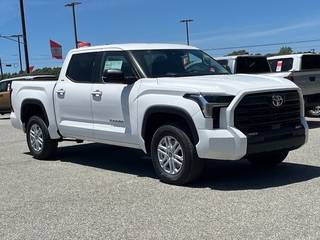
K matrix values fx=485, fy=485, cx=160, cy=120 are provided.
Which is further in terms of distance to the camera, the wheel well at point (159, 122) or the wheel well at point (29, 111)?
the wheel well at point (29, 111)

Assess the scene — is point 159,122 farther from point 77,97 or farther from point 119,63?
point 77,97

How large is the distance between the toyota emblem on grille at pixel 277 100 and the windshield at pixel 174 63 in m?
1.39

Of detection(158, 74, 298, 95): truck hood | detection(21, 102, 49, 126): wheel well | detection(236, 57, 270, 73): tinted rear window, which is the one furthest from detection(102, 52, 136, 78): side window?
detection(236, 57, 270, 73): tinted rear window

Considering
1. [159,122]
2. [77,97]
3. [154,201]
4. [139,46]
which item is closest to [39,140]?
[77,97]

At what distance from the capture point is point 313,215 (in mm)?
4941

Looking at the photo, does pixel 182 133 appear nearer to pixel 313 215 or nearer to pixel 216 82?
pixel 216 82

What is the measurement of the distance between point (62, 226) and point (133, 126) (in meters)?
2.23

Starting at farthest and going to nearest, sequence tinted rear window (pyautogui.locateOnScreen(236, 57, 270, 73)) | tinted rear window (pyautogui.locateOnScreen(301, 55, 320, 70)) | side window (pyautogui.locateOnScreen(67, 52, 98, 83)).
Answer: tinted rear window (pyautogui.locateOnScreen(301, 55, 320, 70)) < tinted rear window (pyautogui.locateOnScreen(236, 57, 270, 73)) < side window (pyautogui.locateOnScreen(67, 52, 98, 83))

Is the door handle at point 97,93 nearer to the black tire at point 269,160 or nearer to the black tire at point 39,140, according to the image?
the black tire at point 39,140

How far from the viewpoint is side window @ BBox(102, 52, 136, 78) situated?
7082 mm

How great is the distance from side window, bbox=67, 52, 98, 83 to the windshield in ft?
3.01

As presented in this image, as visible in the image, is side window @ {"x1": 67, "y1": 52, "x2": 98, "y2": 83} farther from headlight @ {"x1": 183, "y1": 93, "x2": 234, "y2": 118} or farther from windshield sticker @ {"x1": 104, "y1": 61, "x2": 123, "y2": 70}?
headlight @ {"x1": 183, "y1": 93, "x2": 234, "y2": 118}

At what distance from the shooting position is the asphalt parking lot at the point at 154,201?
4.69m

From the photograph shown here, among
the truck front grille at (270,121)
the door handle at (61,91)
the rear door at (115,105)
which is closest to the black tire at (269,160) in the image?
the truck front grille at (270,121)
